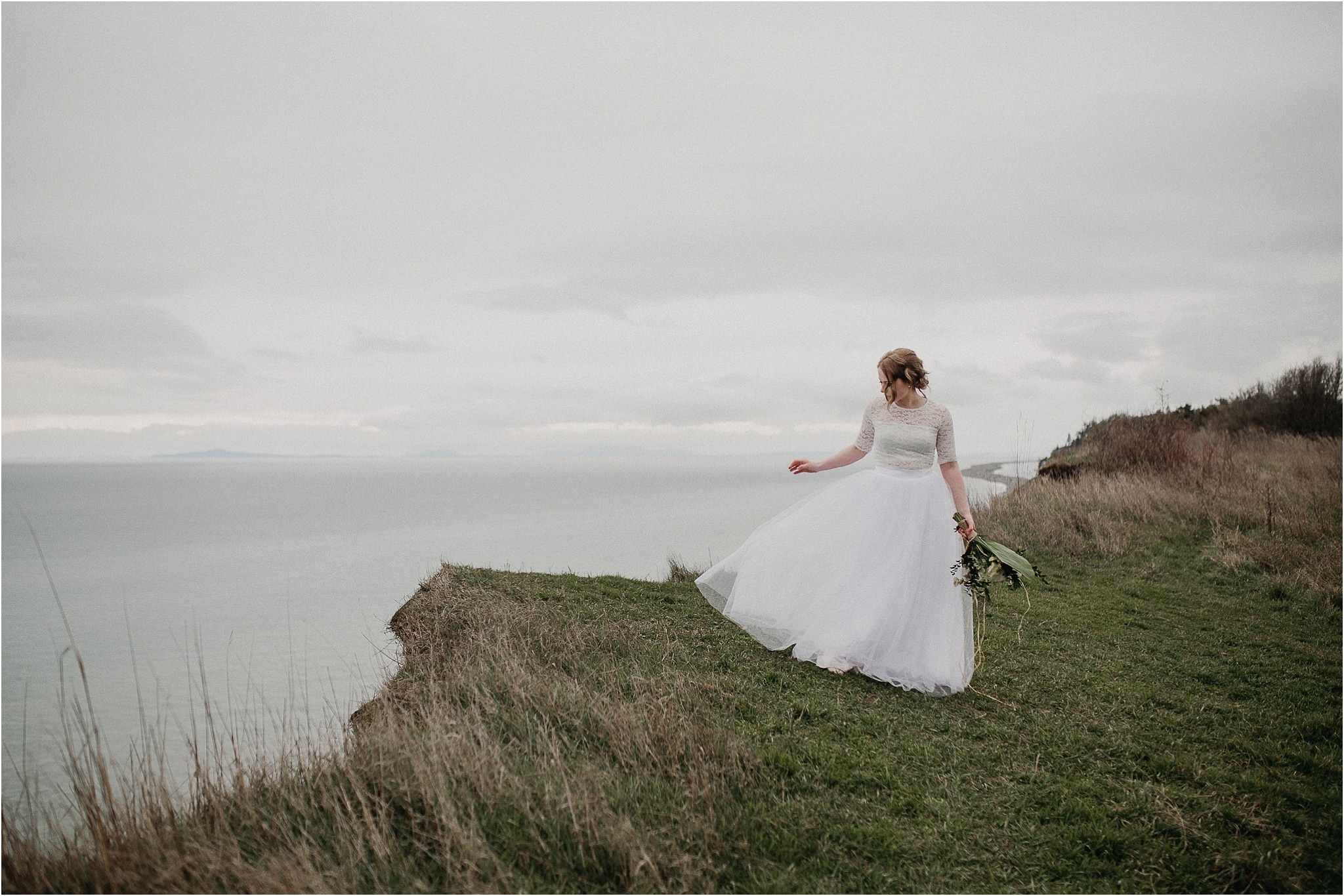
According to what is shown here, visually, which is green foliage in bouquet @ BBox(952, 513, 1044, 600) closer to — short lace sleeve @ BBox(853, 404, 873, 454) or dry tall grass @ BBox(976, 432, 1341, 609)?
short lace sleeve @ BBox(853, 404, 873, 454)

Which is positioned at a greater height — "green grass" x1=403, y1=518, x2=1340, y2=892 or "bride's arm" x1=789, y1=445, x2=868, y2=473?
"bride's arm" x1=789, y1=445, x2=868, y2=473

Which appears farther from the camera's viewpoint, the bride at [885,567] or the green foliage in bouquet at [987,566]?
the bride at [885,567]

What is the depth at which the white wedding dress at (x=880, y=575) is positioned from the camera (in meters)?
5.98

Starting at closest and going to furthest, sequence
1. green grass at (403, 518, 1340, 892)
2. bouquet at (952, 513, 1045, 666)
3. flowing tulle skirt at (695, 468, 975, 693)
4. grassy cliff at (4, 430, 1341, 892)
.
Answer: grassy cliff at (4, 430, 1341, 892) < green grass at (403, 518, 1340, 892) < bouquet at (952, 513, 1045, 666) < flowing tulle skirt at (695, 468, 975, 693)

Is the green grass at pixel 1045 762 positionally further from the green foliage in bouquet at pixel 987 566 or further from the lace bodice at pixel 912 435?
the lace bodice at pixel 912 435

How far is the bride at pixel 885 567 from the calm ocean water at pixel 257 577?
391cm

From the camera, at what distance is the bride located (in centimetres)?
598

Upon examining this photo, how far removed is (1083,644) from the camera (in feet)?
26.2

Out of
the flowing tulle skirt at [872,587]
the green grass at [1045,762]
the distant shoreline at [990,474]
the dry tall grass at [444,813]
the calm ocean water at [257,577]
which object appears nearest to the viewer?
the dry tall grass at [444,813]

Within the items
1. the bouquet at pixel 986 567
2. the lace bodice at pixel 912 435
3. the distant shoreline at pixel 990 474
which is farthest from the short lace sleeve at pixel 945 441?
the distant shoreline at pixel 990 474

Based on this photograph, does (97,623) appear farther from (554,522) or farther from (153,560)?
(554,522)

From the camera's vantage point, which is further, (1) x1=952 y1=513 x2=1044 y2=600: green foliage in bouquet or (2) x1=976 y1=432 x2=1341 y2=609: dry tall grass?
(2) x1=976 y1=432 x2=1341 y2=609: dry tall grass

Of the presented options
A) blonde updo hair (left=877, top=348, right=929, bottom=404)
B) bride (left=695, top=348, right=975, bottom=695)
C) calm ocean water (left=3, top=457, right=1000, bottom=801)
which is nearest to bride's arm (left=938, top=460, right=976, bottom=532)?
bride (left=695, top=348, right=975, bottom=695)

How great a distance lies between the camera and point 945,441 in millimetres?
6238
